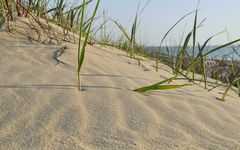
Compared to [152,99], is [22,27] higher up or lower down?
higher up

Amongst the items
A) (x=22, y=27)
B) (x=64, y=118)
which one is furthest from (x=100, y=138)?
(x=22, y=27)

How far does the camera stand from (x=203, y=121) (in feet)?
4.36

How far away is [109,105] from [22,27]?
1195 mm

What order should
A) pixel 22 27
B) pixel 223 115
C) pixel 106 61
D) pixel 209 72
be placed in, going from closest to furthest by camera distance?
pixel 223 115
pixel 106 61
pixel 22 27
pixel 209 72

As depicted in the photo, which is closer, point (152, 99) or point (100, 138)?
point (100, 138)

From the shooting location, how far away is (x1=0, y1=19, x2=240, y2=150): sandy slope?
1.06m

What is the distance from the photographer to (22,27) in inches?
92.0

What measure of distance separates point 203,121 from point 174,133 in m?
0.21

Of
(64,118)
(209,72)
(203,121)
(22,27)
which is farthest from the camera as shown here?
(209,72)

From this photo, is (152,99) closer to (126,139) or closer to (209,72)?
(126,139)

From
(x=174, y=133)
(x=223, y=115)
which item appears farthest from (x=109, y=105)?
(x=223, y=115)

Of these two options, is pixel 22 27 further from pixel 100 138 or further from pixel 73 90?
pixel 100 138

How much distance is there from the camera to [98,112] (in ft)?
4.21

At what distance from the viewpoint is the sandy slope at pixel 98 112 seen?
1.06m
